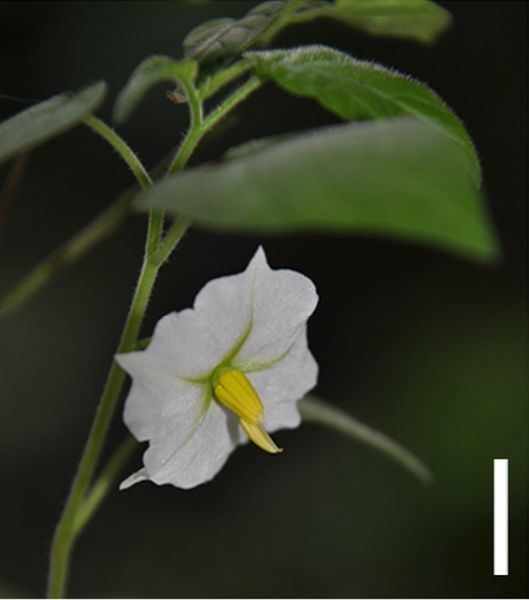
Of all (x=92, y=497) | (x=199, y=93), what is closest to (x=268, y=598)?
(x=92, y=497)

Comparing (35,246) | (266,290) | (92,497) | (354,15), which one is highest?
(35,246)

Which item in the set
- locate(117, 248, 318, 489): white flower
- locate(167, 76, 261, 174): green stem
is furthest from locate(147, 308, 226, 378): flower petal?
locate(167, 76, 261, 174): green stem

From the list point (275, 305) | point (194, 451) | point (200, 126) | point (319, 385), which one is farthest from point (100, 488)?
point (319, 385)

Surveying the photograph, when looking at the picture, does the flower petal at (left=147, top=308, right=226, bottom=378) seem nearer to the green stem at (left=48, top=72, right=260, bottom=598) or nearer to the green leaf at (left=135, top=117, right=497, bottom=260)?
the green stem at (left=48, top=72, right=260, bottom=598)

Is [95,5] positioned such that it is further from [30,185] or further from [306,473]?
[306,473]

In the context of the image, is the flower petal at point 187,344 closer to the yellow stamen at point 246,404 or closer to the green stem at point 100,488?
the yellow stamen at point 246,404

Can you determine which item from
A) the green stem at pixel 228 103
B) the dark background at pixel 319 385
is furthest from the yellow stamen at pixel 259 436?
the dark background at pixel 319 385
